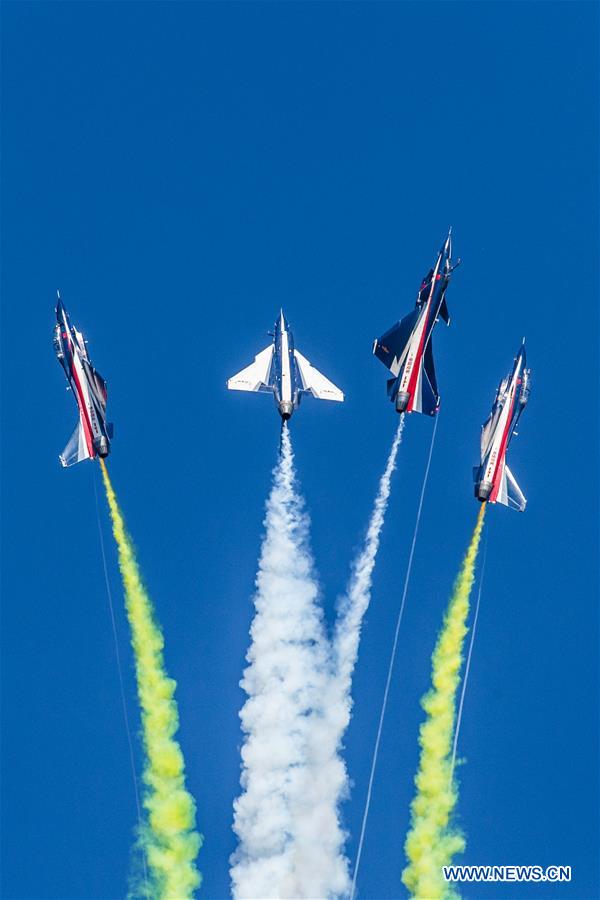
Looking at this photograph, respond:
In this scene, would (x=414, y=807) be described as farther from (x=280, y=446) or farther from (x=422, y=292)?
(x=422, y=292)

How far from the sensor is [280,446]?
64500 millimetres

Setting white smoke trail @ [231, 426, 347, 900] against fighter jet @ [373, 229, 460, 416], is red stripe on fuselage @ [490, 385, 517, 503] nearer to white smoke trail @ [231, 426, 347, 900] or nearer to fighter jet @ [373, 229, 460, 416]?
fighter jet @ [373, 229, 460, 416]

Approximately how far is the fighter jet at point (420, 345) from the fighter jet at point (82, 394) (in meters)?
12.0

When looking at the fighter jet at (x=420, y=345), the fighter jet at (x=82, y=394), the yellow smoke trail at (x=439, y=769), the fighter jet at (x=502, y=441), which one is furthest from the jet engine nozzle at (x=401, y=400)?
the fighter jet at (x=82, y=394)

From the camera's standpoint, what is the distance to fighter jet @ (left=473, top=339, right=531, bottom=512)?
62.2 m

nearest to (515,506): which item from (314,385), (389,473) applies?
(389,473)

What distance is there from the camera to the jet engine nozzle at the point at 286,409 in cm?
6234

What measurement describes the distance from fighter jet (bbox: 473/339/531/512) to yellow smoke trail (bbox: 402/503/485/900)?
4.74 ft

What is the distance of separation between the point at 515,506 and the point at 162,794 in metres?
18.6

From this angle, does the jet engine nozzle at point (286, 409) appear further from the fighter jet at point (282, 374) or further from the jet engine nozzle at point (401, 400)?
the jet engine nozzle at point (401, 400)

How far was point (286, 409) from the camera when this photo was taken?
205ft

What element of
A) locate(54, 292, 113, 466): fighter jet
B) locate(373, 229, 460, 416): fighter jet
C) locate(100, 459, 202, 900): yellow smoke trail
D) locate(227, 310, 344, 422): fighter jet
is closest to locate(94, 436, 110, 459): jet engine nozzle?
locate(54, 292, 113, 466): fighter jet

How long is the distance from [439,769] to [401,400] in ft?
48.9

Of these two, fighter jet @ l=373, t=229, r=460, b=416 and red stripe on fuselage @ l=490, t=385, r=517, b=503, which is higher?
fighter jet @ l=373, t=229, r=460, b=416
